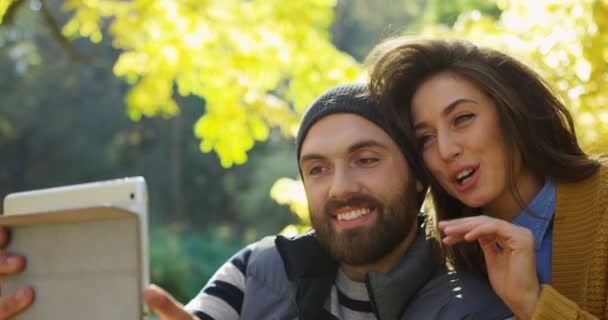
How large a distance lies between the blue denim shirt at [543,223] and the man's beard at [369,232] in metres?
0.35

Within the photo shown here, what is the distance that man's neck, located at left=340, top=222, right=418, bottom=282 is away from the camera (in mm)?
2441

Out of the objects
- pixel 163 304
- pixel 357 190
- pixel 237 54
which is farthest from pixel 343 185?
pixel 237 54

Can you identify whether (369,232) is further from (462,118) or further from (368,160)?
(462,118)

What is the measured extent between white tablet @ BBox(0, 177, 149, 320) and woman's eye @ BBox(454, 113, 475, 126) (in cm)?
108

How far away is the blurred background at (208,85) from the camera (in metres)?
3.06

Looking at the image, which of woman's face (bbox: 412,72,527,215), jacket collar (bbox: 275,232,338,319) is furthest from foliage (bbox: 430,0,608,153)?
jacket collar (bbox: 275,232,338,319)

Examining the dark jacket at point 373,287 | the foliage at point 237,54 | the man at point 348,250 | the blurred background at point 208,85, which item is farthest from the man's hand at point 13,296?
the foliage at point 237,54

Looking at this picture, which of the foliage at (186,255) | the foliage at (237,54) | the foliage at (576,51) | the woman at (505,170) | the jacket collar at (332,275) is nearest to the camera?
the woman at (505,170)

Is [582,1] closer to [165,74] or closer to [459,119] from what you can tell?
[459,119]

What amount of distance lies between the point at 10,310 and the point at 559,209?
147 cm

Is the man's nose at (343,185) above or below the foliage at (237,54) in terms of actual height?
below

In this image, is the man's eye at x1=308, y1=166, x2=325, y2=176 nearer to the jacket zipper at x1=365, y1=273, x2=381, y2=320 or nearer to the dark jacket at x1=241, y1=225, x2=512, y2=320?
the dark jacket at x1=241, y1=225, x2=512, y2=320

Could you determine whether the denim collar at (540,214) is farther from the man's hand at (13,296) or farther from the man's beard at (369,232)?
the man's hand at (13,296)

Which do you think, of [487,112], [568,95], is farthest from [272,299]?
[568,95]
